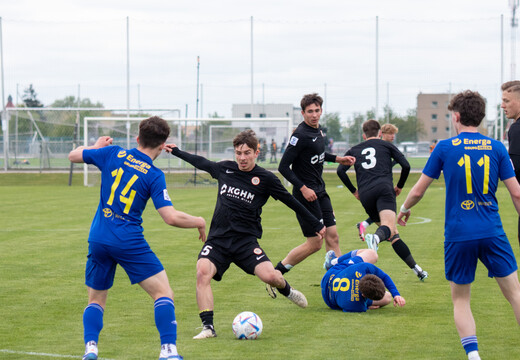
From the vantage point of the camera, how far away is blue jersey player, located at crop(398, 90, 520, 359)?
5.59m

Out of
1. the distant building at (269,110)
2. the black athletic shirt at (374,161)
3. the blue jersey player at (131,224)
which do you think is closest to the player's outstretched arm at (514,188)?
the blue jersey player at (131,224)

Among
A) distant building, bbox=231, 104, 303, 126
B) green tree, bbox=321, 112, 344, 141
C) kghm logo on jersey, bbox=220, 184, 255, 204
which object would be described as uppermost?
distant building, bbox=231, 104, 303, 126

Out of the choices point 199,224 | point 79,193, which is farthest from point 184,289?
point 79,193

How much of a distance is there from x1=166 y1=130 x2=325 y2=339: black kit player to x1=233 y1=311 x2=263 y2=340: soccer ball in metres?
0.38

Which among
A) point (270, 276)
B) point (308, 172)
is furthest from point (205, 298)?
point (308, 172)

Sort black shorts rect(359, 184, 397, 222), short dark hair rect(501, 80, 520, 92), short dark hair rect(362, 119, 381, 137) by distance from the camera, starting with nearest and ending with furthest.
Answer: short dark hair rect(501, 80, 520, 92) → black shorts rect(359, 184, 397, 222) → short dark hair rect(362, 119, 381, 137)

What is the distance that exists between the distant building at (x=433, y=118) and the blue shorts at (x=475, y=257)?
4148 cm

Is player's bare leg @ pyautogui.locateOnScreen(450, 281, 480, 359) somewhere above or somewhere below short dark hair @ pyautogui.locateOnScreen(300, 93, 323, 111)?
below

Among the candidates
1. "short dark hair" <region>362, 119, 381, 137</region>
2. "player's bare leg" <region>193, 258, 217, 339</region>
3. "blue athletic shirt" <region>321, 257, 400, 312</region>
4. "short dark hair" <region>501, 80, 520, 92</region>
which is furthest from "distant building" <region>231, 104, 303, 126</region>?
"player's bare leg" <region>193, 258, 217, 339</region>

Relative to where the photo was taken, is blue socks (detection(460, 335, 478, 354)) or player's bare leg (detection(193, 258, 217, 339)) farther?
player's bare leg (detection(193, 258, 217, 339))

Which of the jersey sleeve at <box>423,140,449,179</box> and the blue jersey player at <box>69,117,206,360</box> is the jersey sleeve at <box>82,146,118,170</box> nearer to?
the blue jersey player at <box>69,117,206,360</box>

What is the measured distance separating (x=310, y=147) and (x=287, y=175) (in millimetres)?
578

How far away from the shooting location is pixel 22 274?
10297 millimetres

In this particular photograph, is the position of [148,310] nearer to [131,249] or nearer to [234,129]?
[131,249]
